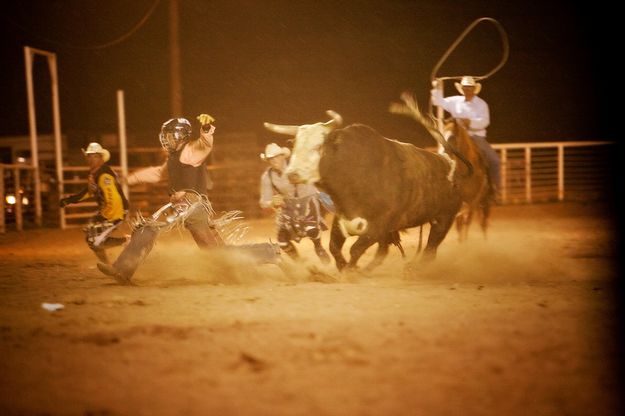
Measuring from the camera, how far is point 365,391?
10.7 feet

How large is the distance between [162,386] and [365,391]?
95 centimetres

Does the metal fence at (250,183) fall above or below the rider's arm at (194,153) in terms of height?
below

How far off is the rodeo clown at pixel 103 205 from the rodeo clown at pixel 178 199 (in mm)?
1196

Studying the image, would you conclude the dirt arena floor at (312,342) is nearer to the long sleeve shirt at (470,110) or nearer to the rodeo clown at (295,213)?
the rodeo clown at (295,213)

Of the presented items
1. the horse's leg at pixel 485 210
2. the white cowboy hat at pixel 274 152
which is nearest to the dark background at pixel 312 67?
the horse's leg at pixel 485 210

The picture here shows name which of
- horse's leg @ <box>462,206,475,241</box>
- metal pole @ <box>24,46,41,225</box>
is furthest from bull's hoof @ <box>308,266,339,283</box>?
metal pole @ <box>24,46,41,225</box>

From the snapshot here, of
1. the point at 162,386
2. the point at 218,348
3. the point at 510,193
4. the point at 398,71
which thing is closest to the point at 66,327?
the point at 218,348

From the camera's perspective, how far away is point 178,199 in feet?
21.5

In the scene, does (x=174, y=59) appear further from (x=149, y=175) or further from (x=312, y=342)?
(x=312, y=342)

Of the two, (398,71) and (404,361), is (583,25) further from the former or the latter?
(404,361)

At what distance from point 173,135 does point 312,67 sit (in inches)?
925

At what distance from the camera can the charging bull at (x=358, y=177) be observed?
6480mm

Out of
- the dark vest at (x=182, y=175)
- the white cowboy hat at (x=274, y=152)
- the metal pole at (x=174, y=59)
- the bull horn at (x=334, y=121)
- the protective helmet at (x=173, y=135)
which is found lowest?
the dark vest at (x=182, y=175)

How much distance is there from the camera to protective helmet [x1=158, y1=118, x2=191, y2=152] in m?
6.48
